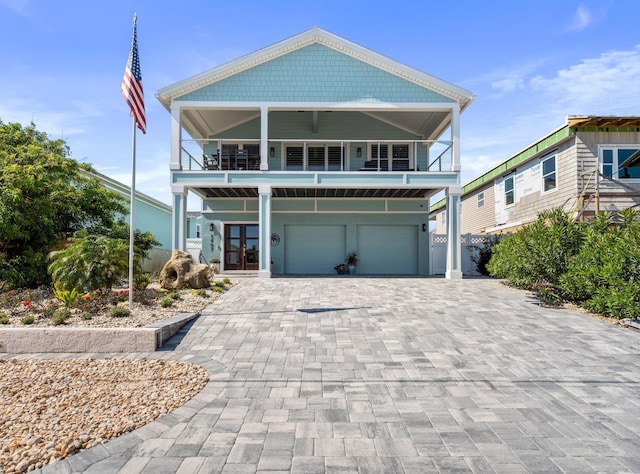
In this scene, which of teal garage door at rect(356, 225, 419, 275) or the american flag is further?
teal garage door at rect(356, 225, 419, 275)

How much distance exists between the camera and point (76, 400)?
11.8 ft

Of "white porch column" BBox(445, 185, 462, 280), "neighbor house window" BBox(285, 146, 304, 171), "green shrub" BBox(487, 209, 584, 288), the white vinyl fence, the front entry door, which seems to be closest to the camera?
"green shrub" BBox(487, 209, 584, 288)

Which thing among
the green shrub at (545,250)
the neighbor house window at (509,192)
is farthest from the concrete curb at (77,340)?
the neighbor house window at (509,192)

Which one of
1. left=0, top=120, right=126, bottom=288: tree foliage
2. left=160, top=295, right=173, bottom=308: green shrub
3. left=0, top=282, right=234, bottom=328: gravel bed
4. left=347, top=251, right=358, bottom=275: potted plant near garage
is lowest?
left=0, top=282, right=234, bottom=328: gravel bed

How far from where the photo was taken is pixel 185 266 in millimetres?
9195

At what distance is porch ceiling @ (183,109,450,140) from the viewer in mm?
14266

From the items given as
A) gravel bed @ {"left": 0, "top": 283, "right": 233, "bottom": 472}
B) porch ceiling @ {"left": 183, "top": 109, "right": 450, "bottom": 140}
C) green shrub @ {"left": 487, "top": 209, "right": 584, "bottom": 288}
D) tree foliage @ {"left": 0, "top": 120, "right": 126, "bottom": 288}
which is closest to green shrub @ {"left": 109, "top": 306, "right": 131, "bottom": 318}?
gravel bed @ {"left": 0, "top": 283, "right": 233, "bottom": 472}

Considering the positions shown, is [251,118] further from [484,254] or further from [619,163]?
[619,163]

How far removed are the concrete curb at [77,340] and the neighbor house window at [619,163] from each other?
15569 mm

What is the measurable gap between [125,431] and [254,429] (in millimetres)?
1071

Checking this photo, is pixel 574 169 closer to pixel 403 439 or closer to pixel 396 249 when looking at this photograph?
pixel 396 249

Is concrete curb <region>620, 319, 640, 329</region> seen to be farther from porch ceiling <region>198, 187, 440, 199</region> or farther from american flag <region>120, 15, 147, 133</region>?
american flag <region>120, 15, 147, 133</region>

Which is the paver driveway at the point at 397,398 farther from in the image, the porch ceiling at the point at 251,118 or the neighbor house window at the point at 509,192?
the neighbor house window at the point at 509,192

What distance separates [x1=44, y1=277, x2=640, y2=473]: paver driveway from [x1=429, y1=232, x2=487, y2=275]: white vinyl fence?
7.94 metres
